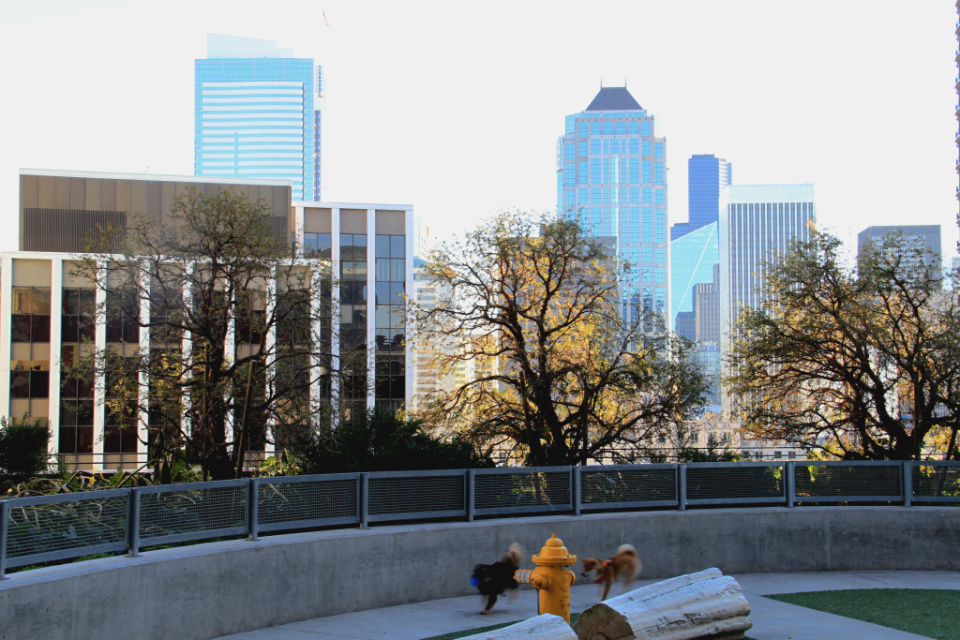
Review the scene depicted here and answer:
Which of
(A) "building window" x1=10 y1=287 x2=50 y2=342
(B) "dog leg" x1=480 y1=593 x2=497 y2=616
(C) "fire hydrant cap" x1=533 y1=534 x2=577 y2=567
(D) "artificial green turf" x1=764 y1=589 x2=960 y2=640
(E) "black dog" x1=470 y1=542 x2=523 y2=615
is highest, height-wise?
(A) "building window" x1=10 y1=287 x2=50 y2=342

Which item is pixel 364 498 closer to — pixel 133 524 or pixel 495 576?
pixel 495 576

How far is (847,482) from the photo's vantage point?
1371 cm

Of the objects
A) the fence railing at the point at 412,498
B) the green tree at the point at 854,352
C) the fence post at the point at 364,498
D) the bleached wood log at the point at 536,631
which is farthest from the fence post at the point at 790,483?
the bleached wood log at the point at 536,631

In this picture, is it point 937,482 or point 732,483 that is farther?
point 937,482

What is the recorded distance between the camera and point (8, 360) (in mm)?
58875

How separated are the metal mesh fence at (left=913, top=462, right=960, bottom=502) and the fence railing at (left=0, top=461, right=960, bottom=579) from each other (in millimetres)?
16

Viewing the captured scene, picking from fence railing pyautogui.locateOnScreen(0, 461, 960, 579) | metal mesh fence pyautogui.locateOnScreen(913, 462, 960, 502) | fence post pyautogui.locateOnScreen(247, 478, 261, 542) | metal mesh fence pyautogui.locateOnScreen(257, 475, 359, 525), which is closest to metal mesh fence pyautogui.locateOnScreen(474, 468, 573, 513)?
fence railing pyautogui.locateOnScreen(0, 461, 960, 579)

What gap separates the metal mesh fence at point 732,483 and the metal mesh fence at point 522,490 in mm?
2059

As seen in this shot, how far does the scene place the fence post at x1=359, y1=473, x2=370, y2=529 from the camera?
1086 centimetres

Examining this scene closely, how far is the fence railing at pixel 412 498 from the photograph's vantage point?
8195 millimetres

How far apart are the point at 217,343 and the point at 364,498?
244 inches

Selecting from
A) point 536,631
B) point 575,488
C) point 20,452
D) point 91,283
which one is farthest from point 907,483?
point 91,283

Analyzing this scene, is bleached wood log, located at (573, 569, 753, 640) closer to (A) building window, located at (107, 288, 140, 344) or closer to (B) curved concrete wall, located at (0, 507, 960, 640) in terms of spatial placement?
(B) curved concrete wall, located at (0, 507, 960, 640)

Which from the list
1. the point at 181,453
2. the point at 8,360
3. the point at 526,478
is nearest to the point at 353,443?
the point at 526,478
